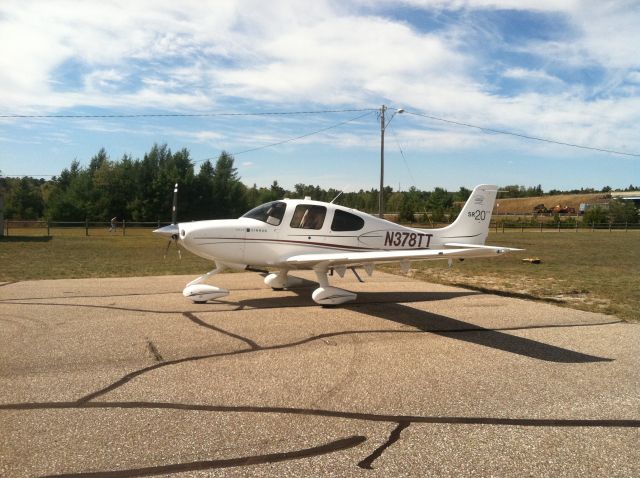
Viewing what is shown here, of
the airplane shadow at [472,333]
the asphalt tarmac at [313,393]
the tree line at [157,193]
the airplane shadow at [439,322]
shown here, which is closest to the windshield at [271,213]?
the airplane shadow at [439,322]

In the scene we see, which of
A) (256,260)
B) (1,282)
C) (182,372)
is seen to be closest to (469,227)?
(256,260)

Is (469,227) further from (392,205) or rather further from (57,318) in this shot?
(392,205)

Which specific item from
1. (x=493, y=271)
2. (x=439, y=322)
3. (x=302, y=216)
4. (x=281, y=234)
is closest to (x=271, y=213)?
(x=281, y=234)

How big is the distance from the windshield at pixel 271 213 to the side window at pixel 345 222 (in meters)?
1.18

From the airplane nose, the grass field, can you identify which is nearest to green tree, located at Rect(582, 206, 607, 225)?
the grass field

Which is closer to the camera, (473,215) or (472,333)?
(472,333)

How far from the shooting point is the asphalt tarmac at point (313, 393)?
12.3 feet

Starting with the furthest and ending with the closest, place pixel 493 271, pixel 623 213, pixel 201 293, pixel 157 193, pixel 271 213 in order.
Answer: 1. pixel 623 213
2. pixel 157 193
3. pixel 493 271
4. pixel 271 213
5. pixel 201 293

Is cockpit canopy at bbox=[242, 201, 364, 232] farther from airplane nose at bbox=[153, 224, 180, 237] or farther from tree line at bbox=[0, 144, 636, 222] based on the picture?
tree line at bbox=[0, 144, 636, 222]

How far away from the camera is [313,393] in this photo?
16.7 ft

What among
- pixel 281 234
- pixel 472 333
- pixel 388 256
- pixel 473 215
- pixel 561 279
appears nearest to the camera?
pixel 472 333

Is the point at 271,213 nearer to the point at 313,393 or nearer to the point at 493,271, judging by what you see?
the point at 313,393

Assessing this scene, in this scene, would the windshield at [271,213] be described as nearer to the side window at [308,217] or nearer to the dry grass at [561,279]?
the side window at [308,217]

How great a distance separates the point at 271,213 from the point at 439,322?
420 cm
